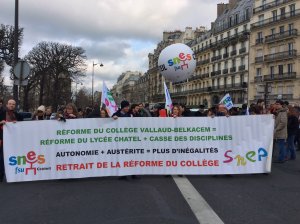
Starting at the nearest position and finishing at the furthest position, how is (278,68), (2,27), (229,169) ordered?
(229,169) < (2,27) < (278,68)

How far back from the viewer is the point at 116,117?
8.53 m

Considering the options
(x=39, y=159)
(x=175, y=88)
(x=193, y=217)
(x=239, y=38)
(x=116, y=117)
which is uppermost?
(x=239, y=38)

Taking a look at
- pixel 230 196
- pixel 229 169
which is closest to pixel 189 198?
pixel 230 196

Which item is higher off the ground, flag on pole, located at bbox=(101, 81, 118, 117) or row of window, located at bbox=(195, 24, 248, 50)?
row of window, located at bbox=(195, 24, 248, 50)

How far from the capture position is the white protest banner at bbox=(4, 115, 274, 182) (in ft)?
27.3

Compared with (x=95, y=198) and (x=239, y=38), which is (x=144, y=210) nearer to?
(x=95, y=198)

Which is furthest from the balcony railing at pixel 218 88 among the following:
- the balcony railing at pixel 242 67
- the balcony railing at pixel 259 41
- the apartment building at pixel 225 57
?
the balcony railing at pixel 259 41

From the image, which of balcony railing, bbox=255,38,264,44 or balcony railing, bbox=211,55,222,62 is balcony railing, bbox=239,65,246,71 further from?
balcony railing, bbox=211,55,222,62

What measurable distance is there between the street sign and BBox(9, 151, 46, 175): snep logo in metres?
5.54

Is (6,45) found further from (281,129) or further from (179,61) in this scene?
(281,129)

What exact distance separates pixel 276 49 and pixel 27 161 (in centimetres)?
6231

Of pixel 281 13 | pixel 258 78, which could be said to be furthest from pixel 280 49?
pixel 258 78

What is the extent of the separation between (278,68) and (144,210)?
62.9 meters

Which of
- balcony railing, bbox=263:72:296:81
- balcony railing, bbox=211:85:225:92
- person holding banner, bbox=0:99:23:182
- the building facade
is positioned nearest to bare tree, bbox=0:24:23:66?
person holding banner, bbox=0:99:23:182
